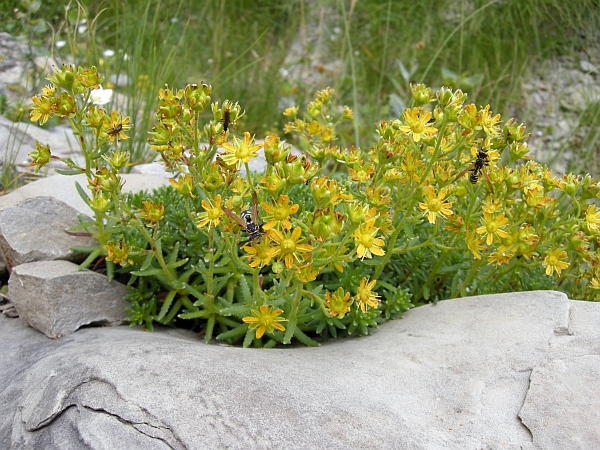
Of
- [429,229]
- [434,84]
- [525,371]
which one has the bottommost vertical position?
[525,371]

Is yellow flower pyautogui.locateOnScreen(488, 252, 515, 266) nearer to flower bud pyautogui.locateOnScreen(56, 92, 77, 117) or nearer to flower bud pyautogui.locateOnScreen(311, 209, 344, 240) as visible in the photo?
flower bud pyautogui.locateOnScreen(311, 209, 344, 240)

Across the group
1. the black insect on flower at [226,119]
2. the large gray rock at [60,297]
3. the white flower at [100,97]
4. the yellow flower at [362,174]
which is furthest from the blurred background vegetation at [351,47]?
the yellow flower at [362,174]

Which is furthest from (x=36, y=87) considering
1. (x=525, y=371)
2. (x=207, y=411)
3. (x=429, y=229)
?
(x=525, y=371)

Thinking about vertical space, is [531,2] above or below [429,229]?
above

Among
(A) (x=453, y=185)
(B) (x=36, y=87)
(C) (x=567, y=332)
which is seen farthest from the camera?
(B) (x=36, y=87)

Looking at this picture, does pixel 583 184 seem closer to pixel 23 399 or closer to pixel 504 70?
pixel 23 399
